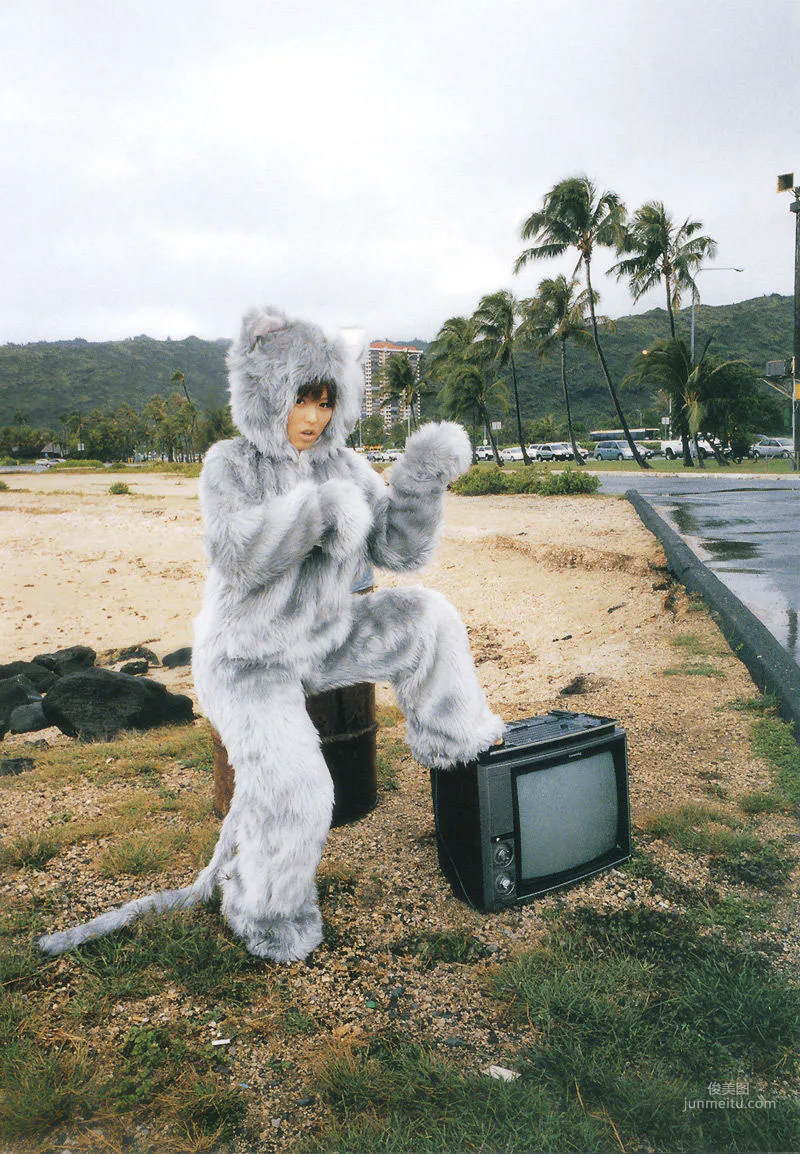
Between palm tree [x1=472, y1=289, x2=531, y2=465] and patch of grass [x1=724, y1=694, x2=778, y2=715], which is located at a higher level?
palm tree [x1=472, y1=289, x2=531, y2=465]

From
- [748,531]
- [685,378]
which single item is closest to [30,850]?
[748,531]

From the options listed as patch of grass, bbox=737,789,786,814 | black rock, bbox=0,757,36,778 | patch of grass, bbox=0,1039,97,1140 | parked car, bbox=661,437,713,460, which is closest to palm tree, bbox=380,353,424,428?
parked car, bbox=661,437,713,460

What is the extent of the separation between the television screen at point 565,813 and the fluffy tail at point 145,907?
93cm

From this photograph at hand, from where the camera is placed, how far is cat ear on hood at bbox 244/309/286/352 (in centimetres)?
231

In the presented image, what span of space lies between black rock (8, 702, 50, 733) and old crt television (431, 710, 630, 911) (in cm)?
368

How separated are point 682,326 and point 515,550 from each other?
294ft

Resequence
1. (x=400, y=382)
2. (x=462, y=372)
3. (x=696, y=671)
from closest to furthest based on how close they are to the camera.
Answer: (x=696, y=671)
(x=462, y=372)
(x=400, y=382)

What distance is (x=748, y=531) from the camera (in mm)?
10859

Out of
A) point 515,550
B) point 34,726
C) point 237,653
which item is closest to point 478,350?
point 515,550

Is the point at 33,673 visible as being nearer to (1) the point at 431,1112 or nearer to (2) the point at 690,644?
(2) the point at 690,644

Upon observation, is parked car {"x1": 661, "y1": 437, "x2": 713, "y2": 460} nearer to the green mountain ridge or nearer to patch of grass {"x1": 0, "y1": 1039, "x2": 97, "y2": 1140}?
the green mountain ridge

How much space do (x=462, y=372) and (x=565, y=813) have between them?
31938 mm

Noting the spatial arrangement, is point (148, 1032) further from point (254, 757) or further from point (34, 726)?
point (34, 726)

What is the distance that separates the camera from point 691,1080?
1836 millimetres
